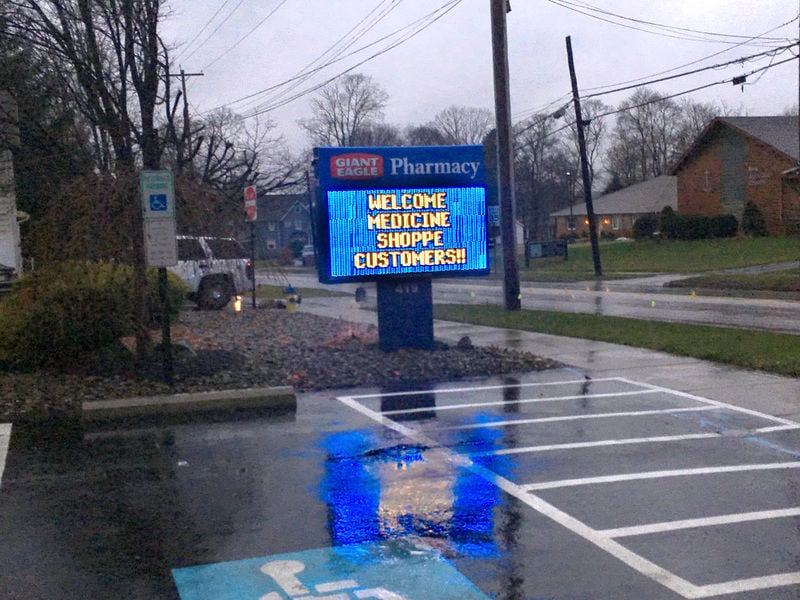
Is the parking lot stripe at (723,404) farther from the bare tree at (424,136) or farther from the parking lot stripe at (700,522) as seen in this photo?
the bare tree at (424,136)

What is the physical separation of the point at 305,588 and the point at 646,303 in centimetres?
2136

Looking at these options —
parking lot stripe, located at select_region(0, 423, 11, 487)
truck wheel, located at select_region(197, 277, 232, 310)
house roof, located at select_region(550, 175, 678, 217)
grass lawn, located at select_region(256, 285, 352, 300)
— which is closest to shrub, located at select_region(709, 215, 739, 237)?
house roof, located at select_region(550, 175, 678, 217)

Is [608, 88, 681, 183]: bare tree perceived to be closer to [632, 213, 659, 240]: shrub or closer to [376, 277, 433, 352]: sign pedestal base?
[632, 213, 659, 240]: shrub

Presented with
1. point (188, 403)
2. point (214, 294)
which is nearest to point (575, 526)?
point (188, 403)

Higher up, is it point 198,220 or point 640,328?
point 198,220

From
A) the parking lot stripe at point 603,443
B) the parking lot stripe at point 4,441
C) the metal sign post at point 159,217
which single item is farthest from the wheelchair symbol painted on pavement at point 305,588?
the metal sign post at point 159,217

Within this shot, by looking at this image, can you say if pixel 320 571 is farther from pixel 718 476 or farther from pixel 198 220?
pixel 198 220

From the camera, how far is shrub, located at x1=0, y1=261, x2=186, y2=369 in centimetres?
1202

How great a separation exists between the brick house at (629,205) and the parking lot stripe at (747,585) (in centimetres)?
6453

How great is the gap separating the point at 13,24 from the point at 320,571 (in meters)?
9.05

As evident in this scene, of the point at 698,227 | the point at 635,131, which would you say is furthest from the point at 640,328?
the point at 635,131

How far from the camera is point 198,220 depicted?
11703mm

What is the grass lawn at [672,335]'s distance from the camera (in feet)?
42.4

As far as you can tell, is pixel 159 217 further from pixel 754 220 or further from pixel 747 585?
pixel 754 220
